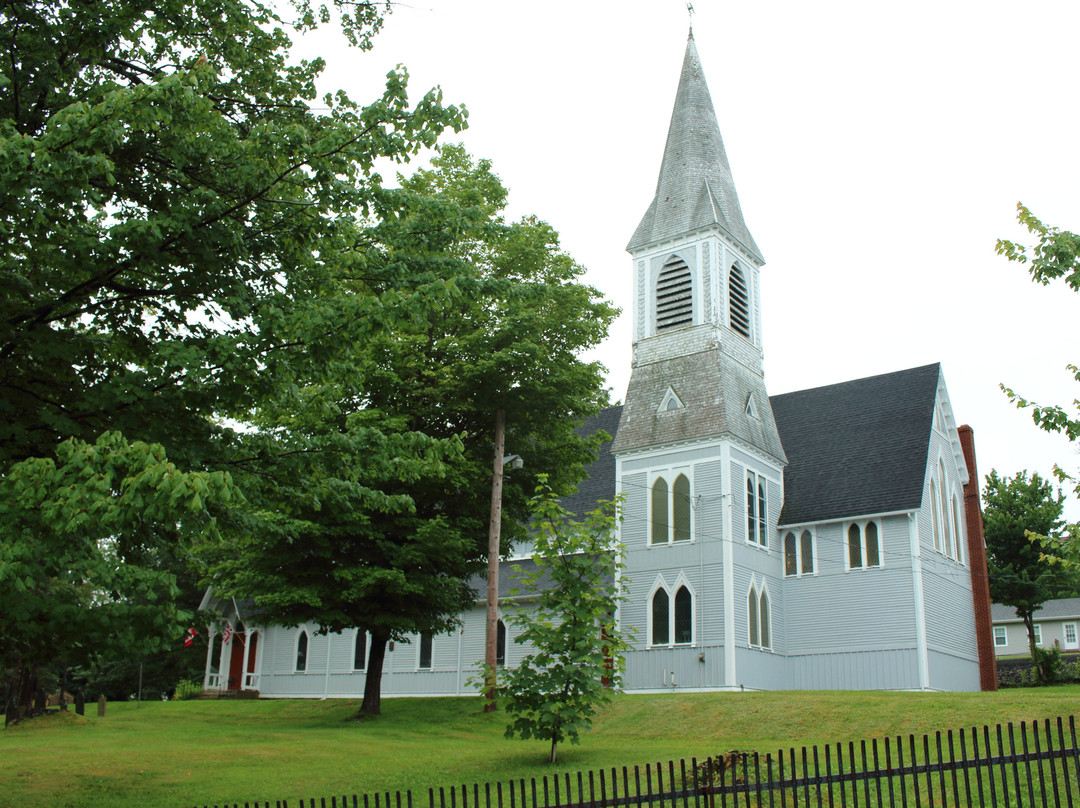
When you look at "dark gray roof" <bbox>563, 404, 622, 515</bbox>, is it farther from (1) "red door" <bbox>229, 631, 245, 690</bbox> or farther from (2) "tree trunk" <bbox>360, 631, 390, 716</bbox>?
(1) "red door" <bbox>229, 631, 245, 690</bbox>

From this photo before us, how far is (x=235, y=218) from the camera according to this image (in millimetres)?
10461

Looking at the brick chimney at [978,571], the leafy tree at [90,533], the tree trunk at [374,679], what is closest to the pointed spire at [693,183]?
the brick chimney at [978,571]

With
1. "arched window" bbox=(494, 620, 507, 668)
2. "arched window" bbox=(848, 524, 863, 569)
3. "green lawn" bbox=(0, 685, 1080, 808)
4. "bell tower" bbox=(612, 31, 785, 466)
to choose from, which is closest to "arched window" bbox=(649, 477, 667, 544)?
"bell tower" bbox=(612, 31, 785, 466)

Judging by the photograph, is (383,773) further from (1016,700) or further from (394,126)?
(1016,700)

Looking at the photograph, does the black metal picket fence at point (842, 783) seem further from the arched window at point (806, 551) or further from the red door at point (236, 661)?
the red door at point (236, 661)

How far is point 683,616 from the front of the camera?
30.3 metres

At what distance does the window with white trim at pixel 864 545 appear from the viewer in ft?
100

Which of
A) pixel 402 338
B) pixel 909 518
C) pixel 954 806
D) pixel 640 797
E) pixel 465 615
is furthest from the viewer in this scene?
pixel 465 615

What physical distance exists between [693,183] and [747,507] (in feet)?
39.7

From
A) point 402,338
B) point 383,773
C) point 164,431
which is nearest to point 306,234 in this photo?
point 164,431

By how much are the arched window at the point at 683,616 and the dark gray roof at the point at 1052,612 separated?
42.2 metres

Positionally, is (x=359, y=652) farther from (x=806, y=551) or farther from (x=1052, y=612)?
(x=1052, y=612)

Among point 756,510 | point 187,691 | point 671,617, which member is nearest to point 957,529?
point 756,510

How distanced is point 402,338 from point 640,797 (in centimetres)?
1813
